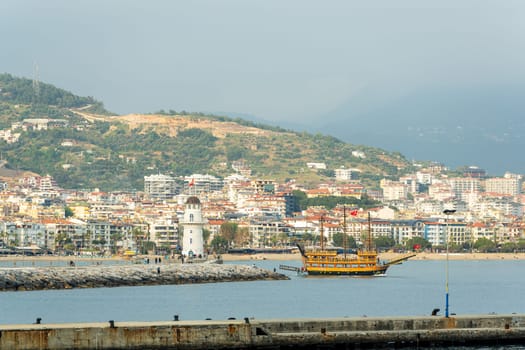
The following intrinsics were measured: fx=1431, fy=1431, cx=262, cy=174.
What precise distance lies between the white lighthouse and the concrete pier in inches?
2262

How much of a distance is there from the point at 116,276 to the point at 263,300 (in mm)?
14104

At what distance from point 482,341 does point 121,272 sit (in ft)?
133

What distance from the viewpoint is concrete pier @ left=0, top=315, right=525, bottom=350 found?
36938 millimetres

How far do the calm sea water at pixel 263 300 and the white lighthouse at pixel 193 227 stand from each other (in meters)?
12.8

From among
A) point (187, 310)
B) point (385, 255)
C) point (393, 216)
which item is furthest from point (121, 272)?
point (393, 216)

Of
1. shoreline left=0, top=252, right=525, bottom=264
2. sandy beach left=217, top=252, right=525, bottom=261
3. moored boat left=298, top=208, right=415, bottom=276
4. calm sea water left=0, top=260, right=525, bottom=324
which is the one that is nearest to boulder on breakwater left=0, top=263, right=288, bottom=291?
calm sea water left=0, top=260, right=525, bottom=324

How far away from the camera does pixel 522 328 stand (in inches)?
1597

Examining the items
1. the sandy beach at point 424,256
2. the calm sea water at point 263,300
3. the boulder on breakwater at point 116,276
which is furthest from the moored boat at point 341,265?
the sandy beach at point 424,256

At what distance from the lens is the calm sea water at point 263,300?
55.3 meters

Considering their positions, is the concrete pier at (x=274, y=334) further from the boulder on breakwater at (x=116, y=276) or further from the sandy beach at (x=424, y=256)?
the sandy beach at (x=424, y=256)

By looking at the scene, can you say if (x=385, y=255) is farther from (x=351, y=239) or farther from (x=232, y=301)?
(x=232, y=301)

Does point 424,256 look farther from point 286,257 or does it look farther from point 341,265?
point 341,265

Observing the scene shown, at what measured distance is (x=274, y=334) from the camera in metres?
38.6

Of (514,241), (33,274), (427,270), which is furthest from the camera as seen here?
(514,241)
